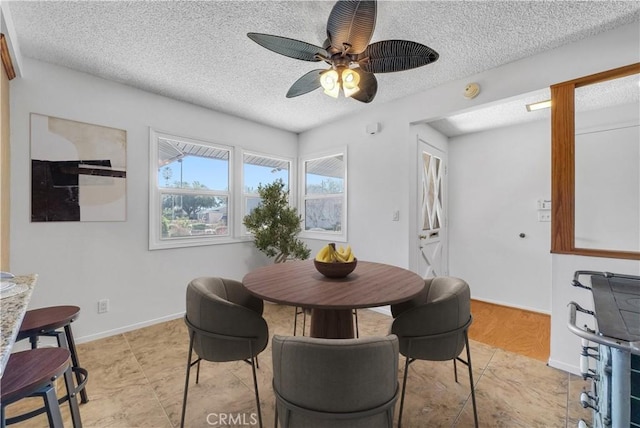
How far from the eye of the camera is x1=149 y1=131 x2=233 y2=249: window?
3.00 metres

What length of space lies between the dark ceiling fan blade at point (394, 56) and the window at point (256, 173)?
8.30 feet

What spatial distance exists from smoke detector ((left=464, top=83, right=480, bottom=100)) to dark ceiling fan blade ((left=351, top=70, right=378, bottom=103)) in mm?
1181

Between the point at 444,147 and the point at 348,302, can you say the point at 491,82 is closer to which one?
the point at 444,147

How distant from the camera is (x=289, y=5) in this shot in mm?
1704

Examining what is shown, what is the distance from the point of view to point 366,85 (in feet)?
6.09

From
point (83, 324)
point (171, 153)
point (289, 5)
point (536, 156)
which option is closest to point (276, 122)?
point (171, 153)

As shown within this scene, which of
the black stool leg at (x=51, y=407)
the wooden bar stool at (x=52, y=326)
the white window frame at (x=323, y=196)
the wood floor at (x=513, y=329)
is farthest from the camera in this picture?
the white window frame at (x=323, y=196)

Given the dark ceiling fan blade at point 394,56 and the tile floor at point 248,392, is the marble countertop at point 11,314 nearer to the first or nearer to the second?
the tile floor at point 248,392

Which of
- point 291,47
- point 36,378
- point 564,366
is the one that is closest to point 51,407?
point 36,378

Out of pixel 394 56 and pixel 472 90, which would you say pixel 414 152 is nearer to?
pixel 472 90

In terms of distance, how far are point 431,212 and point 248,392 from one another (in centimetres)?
298

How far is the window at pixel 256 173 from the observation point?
12.5 ft

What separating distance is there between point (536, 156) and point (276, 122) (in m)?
3.44

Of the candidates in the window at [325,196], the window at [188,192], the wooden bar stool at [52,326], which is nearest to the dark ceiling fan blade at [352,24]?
the wooden bar stool at [52,326]
